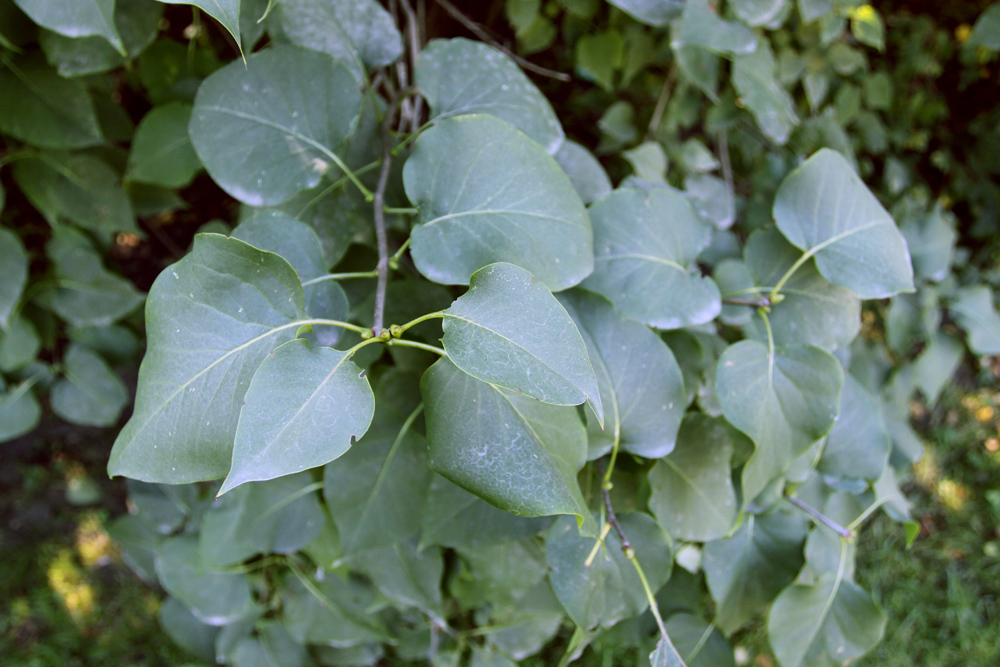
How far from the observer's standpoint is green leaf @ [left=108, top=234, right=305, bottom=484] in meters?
0.60

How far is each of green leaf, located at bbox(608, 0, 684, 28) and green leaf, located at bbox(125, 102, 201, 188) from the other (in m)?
0.84

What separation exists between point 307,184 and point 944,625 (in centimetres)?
252

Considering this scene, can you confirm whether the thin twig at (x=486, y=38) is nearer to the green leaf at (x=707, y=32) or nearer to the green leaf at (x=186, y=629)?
the green leaf at (x=707, y=32)

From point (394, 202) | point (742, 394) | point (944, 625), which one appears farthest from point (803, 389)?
point (944, 625)

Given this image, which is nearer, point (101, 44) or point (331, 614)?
point (101, 44)

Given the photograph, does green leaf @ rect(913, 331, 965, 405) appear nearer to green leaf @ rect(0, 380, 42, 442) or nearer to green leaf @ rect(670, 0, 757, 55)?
green leaf @ rect(670, 0, 757, 55)

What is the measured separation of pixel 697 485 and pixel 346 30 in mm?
887

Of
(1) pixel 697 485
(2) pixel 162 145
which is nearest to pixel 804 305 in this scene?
(1) pixel 697 485

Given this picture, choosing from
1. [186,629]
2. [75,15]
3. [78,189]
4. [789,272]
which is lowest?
[186,629]

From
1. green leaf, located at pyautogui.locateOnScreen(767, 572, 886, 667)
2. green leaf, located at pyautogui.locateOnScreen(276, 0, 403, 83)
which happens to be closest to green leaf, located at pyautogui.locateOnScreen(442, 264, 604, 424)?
green leaf, located at pyautogui.locateOnScreen(276, 0, 403, 83)

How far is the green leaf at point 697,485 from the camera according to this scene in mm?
831

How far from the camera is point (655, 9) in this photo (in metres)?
1.06

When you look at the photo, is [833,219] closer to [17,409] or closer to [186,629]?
[17,409]

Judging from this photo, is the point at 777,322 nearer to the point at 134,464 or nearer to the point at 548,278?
the point at 548,278
